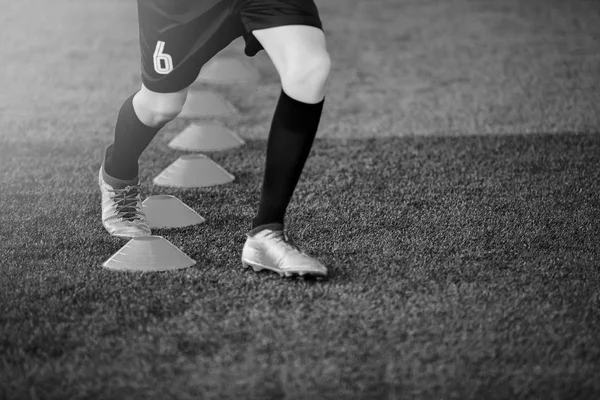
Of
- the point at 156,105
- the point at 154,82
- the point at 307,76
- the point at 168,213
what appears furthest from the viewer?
the point at 168,213

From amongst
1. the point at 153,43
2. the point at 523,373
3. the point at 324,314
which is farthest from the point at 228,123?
the point at 523,373

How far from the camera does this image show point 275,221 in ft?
10.7

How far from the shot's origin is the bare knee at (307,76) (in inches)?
121

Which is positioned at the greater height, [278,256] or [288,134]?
[288,134]

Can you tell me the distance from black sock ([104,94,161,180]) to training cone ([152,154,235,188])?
70cm

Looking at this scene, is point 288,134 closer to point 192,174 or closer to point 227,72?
point 192,174

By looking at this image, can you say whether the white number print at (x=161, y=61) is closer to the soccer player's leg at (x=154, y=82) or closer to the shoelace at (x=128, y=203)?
the soccer player's leg at (x=154, y=82)

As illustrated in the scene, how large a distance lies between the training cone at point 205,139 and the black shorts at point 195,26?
5.93ft

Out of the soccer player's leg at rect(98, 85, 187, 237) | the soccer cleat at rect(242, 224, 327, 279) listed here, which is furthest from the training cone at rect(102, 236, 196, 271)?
the soccer player's leg at rect(98, 85, 187, 237)

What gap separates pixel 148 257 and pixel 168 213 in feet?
2.01

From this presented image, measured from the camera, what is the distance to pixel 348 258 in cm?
338

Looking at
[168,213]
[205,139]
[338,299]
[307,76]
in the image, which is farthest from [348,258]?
[205,139]

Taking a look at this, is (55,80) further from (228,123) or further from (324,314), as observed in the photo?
(324,314)

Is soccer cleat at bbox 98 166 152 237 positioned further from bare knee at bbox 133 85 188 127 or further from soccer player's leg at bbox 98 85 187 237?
bare knee at bbox 133 85 188 127
